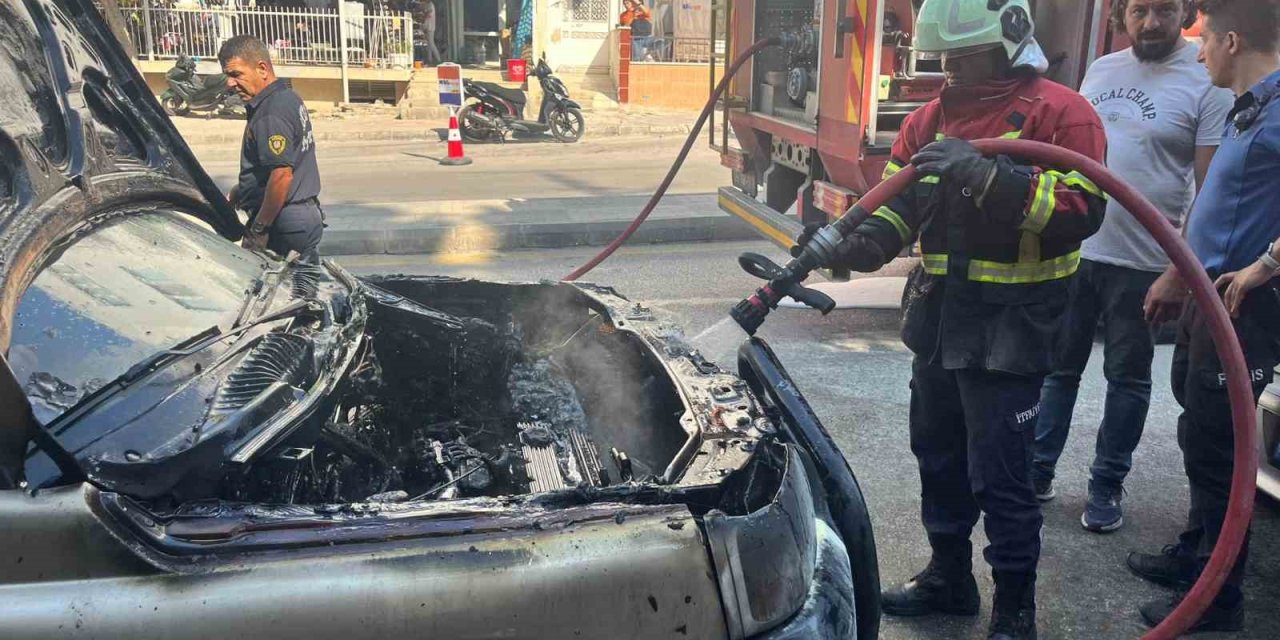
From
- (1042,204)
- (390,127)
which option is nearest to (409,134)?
(390,127)

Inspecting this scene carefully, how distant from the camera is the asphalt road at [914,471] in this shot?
3.08 meters

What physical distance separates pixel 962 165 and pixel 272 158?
3.42m

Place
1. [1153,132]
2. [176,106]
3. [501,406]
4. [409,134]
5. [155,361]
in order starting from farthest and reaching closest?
[176,106] < [409,134] < [1153,132] < [501,406] < [155,361]

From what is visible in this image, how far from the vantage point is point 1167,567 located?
3.23 m

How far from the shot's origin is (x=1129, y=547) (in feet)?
11.5

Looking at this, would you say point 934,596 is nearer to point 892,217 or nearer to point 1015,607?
point 1015,607

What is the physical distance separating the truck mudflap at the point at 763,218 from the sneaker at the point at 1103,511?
2.63 meters

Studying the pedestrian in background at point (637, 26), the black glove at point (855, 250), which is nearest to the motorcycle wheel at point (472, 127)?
the pedestrian in background at point (637, 26)

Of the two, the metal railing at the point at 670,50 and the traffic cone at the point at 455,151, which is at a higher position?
the metal railing at the point at 670,50

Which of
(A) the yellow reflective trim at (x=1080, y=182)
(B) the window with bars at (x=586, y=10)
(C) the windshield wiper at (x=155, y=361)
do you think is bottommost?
(C) the windshield wiper at (x=155, y=361)

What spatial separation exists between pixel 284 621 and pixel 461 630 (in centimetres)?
29

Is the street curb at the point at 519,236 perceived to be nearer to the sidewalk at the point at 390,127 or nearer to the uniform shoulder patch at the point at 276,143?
the uniform shoulder patch at the point at 276,143

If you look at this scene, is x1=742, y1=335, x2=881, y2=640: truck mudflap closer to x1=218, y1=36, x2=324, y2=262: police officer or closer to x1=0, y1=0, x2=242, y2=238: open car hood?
x1=0, y1=0, x2=242, y2=238: open car hood

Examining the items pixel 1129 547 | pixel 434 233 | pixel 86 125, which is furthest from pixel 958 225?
pixel 434 233
